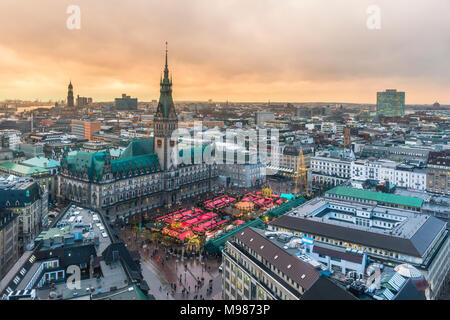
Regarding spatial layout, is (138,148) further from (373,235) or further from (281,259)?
(281,259)

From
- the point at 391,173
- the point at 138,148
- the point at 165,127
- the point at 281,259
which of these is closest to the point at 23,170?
the point at 138,148

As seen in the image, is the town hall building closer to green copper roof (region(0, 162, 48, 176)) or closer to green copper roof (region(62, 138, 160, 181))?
green copper roof (region(62, 138, 160, 181))

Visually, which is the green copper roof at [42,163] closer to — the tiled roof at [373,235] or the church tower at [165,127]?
the church tower at [165,127]

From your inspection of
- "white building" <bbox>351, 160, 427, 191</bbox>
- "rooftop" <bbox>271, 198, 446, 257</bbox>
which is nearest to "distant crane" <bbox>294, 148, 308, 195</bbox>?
"white building" <bbox>351, 160, 427, 191</bbox>

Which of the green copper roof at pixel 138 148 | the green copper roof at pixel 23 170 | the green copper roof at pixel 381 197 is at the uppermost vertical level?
the green copper roof at pixel 138 148

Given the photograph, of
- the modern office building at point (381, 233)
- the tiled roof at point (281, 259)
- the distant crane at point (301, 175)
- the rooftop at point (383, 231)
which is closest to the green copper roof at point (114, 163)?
the modern office building at point (381, 233)

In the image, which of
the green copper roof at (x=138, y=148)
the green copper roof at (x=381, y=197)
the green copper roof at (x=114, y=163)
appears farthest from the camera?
the green copper roof at (x=138, y=148)
